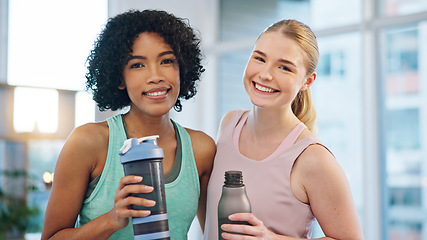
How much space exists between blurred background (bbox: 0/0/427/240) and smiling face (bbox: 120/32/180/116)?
1.71m

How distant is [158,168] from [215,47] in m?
3.61

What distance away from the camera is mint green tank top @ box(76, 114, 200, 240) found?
4.50ft

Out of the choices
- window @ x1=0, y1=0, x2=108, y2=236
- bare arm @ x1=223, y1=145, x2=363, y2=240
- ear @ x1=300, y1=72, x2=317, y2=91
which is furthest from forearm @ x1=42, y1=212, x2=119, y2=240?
window @ x1=0, y1=0, x2=108, y2=236

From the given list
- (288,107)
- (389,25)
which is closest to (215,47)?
(389,25)

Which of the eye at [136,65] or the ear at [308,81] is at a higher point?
the eye at [136,65]

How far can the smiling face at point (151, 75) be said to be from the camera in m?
1.39

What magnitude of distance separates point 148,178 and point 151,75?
381 mm

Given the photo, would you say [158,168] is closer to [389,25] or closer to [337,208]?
[337,208]

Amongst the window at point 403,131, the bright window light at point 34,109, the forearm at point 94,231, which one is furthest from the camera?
the window at point 403,131

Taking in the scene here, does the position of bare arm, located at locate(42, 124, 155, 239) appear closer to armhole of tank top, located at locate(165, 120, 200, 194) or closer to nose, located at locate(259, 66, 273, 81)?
armhole of tank top, located at locate(165, 120, 200, 194)

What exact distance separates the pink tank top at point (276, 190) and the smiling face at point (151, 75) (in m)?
0.30

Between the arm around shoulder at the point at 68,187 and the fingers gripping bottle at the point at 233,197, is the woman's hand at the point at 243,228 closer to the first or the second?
the fingers gripping bottle at the point at 233,197

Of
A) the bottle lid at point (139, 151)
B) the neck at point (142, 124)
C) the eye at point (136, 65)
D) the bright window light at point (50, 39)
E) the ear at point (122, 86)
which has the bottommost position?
the bottle lid at point (139, 151)

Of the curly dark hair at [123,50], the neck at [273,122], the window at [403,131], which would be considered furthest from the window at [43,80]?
the window at [403,131]
